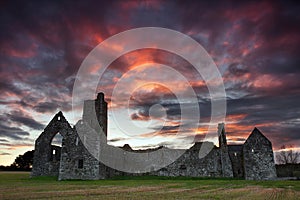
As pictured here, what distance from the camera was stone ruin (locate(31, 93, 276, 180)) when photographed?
107ft

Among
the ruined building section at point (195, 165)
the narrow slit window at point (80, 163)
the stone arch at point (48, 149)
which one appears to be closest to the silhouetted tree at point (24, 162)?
the stone arch at point (48, 149)

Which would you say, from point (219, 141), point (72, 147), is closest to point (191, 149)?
point (219, 141)

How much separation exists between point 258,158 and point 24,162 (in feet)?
214

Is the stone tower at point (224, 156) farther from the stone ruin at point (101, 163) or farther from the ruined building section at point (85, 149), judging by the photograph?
the ruined building section at point (85, 149)

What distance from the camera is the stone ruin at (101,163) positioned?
3247cm

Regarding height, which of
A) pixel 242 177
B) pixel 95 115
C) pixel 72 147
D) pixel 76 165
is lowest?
pixel 242 177

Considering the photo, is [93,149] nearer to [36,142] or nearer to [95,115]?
[95,115]

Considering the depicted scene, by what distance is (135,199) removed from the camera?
461 inches

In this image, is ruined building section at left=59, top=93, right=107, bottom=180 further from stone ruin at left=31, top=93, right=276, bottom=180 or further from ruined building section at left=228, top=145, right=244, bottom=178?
ruined building section at left=228, top=145, right=244, bottom=178

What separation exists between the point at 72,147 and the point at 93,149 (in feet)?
9.41

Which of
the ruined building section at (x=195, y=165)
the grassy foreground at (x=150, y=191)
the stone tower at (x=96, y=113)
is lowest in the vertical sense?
the grassy foreground at (x=150, y=191)

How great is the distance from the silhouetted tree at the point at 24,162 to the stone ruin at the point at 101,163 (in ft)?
141

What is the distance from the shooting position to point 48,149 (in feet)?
119

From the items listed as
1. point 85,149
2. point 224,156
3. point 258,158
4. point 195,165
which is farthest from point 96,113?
point 258,158
